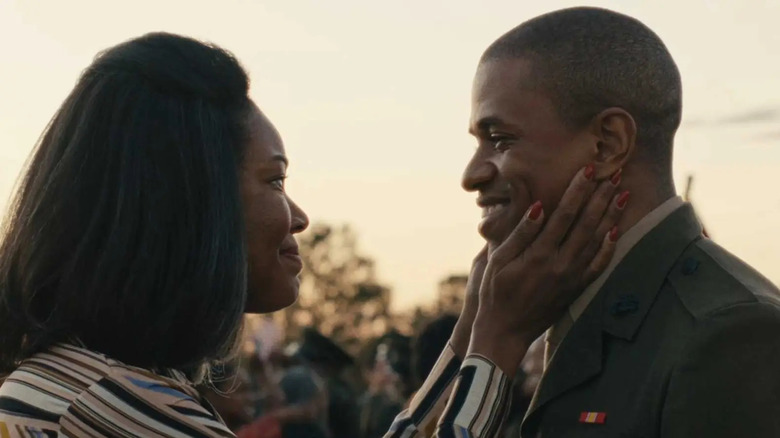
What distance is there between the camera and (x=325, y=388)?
11.9 metres

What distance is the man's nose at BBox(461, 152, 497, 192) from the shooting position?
12.6 ft

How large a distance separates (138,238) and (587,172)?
1256 millimetres

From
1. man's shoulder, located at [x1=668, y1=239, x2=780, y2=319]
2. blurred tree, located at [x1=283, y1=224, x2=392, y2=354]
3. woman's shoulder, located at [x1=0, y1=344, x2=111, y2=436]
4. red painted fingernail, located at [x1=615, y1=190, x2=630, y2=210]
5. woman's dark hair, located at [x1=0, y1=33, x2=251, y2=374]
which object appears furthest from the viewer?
blurred tree, located at [x1=283, y1=224, x2=392, y2=354]

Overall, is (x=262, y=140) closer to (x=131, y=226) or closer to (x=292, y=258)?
(x=292, y=258)

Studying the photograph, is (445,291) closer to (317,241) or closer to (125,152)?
(317,241)

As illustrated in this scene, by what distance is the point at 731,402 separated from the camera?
3166mm

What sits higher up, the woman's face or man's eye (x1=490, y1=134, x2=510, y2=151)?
man's eye (x1=490, y1=134, x2=510, y2=151)

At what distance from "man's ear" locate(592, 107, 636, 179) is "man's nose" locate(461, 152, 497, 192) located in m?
0.31

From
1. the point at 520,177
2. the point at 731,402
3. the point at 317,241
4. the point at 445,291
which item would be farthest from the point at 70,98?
the point at 317,241

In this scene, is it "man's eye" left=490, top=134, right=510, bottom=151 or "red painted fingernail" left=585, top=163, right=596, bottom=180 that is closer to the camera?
"red painted fingernail" left=585, top=163, right=596, bottom=180

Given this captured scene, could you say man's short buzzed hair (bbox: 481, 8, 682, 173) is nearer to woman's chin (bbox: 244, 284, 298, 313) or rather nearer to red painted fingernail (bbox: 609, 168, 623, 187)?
red painted fingernail (bbox: 609, 168, 623, 187)

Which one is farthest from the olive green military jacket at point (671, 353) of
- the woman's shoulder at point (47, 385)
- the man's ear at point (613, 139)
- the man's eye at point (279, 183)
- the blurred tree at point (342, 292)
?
the blurred tree at point (342, 292)

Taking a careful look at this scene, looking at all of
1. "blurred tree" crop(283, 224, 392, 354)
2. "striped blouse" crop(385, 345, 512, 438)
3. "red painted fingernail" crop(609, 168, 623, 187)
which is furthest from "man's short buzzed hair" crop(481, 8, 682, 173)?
"blurred tree" crop(283, 224, 392, 354)

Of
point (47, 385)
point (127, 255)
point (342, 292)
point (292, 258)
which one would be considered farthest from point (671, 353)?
point (342, 292)
